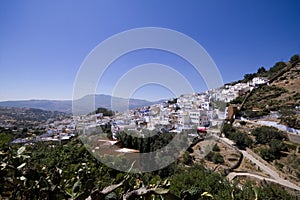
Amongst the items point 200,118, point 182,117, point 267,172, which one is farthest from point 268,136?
point 182,117

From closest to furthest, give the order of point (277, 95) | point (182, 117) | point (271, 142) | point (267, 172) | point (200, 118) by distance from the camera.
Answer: point (267, 172), point (271, 142), point (200, 118), point (182, 117), point (277, 95)

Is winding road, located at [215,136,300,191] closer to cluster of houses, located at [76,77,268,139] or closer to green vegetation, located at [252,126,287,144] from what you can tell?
green vegetation, located at [252,126,287,144]

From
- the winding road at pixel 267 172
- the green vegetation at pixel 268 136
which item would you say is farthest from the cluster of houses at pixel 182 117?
the winding road at pixel 267 172

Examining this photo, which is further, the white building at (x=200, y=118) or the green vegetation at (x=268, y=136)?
the white building at (x=200, y=118)

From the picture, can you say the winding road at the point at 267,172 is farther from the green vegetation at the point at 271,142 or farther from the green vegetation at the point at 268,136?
the green vegetation at the point at 268,136

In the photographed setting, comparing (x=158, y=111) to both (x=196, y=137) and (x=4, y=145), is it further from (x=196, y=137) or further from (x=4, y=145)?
(x=4, y=145)

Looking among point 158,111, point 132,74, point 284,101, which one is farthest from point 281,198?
point 284,101

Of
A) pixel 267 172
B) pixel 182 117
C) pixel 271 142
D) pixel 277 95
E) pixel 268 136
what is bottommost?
pixel 267 172

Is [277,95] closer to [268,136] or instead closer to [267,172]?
[268,136]

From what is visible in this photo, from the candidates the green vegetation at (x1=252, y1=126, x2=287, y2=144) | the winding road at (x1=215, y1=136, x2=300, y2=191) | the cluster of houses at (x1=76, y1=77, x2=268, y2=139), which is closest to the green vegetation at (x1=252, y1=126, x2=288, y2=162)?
the green vegetation at (x1=252, y1=126, x2=287, y2=144)

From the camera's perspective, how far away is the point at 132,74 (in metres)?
2.27

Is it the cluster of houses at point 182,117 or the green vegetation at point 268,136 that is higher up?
the cluster of houses at point 182,117

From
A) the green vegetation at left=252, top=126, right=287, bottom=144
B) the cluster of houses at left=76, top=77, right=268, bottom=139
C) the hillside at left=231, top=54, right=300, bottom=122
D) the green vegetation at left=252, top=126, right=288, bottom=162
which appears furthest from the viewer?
the hillside at left=231, top=54, right=300, bottom=122

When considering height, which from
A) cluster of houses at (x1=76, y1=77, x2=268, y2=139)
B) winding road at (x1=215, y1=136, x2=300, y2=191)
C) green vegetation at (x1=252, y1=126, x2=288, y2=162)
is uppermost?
cluster of houses at (x1=76, y1=77, x2=268, y2=139)
